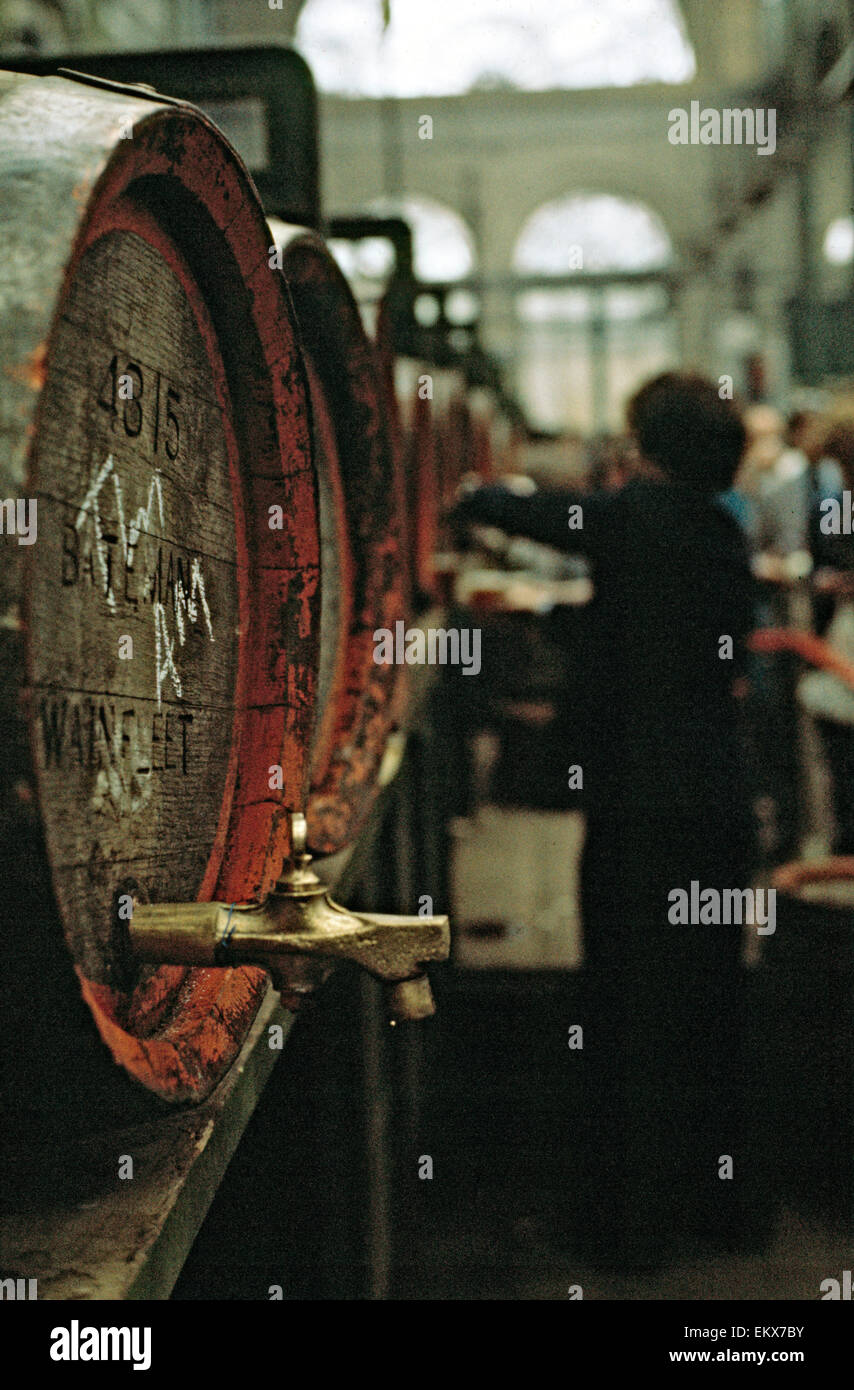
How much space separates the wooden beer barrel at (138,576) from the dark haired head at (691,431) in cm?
198

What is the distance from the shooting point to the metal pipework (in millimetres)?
849

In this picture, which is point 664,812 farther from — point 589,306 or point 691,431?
point 589,306

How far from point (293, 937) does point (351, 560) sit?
A: 0.94 metres

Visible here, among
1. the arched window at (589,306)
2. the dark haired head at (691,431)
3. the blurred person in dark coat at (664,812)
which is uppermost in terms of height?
the arched window at (589,306)

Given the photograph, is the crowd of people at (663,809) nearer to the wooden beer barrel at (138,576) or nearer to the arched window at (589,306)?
the wooden beer barrel at (138,576)

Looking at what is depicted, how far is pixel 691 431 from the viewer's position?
2.99 meters

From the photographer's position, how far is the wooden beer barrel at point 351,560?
1.57 metres

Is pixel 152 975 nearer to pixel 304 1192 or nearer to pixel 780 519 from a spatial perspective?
pixel 304 1192

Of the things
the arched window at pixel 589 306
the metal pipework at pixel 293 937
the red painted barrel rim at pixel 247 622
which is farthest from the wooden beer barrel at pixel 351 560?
the arched window at pixel 589 306

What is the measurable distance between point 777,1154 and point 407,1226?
3.22 ft

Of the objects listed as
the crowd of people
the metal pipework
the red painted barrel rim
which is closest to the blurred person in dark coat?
the crowd of people

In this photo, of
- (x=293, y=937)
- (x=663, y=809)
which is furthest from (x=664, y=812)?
(x=293, y=937)

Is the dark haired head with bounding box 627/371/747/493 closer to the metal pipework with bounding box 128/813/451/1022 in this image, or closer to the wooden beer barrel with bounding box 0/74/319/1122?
the wooden beer barrel with bounding box 0/74/319/1122

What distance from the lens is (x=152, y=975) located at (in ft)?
2.97
